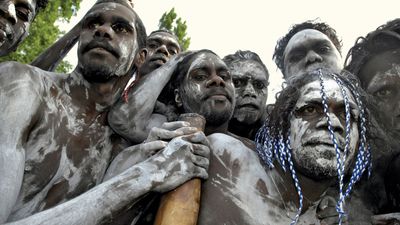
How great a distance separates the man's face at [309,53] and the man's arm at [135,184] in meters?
1.97

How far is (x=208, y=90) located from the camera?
3.56 meters

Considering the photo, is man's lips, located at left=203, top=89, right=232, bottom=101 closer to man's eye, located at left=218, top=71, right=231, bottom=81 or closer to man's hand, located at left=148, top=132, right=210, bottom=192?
man's eye, located at left=218, top=71, right=231, bottom=81

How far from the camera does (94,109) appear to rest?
332 centimetres

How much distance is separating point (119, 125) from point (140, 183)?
0.81 metres

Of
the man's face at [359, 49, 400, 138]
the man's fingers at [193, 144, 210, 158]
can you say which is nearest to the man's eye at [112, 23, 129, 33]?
the man's fingers at [193, 144, 210, 158]

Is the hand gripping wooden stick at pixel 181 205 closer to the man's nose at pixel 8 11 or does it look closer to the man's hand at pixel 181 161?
the man's hand at pixel 181 161

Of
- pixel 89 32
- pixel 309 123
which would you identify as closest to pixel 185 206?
pixel 309 123

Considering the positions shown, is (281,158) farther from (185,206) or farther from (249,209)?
(185,206)

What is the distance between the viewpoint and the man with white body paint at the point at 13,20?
137 inches

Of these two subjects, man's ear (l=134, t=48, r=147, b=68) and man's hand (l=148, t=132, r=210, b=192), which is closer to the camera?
man's hand (l=148, t=132, r=210, b=192)

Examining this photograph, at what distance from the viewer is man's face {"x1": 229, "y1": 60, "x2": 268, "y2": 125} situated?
13.3 feet

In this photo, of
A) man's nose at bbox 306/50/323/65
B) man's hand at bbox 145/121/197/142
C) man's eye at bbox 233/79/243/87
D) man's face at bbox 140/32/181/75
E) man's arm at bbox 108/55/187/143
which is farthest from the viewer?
man's face at bbox 140/32/181/75

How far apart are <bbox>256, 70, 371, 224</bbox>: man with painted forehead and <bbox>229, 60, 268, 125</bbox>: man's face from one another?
37.6 inches

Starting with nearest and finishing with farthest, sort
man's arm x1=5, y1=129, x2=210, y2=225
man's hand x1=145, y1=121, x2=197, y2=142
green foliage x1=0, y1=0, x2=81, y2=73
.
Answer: man's arm x1=5, y1=129, x2=210, y2=225 → man's hand x1=145, y1=121, x2=197, y2=142 → green foliage x1=0, y1=0, x2=81, y2=73
